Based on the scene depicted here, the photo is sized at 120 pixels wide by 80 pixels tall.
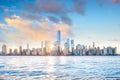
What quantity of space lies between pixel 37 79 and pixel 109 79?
8546mm

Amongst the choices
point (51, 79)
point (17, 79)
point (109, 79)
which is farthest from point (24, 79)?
point (109, 79)

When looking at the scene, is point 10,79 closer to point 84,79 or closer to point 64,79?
point 64,79

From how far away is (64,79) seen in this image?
2798 centimetres

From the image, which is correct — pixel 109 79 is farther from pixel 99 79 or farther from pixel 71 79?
pixel 71 79

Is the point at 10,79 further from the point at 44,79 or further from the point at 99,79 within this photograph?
the point at 99,79

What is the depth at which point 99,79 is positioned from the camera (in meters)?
28.2

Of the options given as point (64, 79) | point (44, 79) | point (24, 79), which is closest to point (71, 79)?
point (64, 79)

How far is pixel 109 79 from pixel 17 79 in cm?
1085

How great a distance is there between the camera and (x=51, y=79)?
28.1 meters

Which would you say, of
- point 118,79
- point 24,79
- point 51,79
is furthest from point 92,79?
point 24,79

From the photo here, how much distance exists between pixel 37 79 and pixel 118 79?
377 inches

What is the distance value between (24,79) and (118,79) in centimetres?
1109

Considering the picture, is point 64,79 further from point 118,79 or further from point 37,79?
point 118,79

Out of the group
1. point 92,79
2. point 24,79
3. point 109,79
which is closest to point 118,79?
point 109,79
